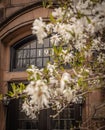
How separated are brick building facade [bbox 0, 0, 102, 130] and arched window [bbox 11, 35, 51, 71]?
0.27 ft

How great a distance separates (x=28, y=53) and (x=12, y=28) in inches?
32.1

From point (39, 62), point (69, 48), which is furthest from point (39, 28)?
point (39, 62)

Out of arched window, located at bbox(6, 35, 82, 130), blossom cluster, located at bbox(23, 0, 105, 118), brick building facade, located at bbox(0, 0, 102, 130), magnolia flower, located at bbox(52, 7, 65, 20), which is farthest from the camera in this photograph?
brick building facade, located at bbox(0, 0, 102, 130)

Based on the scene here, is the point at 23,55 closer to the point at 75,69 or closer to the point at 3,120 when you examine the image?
the point at 3,120

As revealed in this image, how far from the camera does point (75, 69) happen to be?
11.7ft

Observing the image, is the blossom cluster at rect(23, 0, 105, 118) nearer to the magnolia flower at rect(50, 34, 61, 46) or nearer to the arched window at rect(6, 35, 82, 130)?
the magnolia flower at rect(50, 34, 61, 46)

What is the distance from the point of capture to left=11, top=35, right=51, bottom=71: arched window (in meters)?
8.02

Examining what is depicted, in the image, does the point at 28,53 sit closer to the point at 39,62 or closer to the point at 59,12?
the point at 39,62

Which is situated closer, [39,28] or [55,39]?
[39,28]

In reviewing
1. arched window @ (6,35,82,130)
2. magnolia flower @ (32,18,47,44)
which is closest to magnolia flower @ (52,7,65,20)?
magnolia flower @ (32,18,47,44)

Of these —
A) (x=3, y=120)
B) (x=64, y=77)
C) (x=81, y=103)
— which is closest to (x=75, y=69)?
(x=64, y=77)

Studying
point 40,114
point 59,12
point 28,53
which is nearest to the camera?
point 59,12

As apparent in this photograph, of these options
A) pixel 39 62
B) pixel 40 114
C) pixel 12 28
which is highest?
pixel 12 28

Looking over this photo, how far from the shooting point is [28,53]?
26.9 feet
